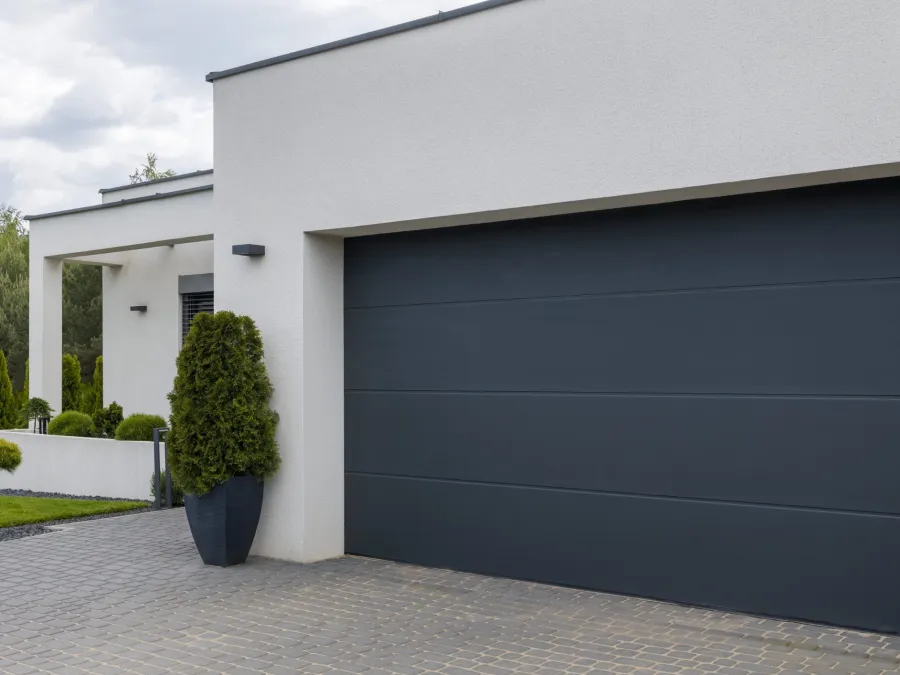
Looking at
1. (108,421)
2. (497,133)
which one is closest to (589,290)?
(497,133)

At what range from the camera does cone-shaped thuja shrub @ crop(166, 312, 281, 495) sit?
780 centimetres

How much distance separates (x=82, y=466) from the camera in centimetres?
1308

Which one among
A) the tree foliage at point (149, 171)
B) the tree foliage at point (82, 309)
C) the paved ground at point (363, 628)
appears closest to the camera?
the paved ground at point (363, 628)

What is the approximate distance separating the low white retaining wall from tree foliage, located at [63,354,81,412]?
292 inches

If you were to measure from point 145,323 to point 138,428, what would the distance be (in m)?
3.86

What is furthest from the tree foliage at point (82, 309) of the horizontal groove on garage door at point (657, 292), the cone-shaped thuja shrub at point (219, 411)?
the horizontal groove on garage door at point (657, 292)

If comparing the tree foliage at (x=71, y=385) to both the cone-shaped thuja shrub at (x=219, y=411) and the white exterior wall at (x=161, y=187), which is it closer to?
the white exterior wall at (x=161, y=187)

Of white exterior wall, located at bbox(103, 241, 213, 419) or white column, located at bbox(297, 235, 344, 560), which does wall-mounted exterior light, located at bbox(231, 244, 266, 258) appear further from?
white exterior wall, located at bbox(103, 241, 213, 419)

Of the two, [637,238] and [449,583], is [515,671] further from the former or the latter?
[637,238]

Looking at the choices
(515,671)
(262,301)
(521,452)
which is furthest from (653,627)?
(262,301)

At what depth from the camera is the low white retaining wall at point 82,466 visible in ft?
40.1

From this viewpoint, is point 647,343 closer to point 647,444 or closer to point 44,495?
point 647,444

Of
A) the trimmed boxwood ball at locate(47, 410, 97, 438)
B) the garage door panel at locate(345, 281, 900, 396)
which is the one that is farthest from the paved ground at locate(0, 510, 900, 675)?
the trimmed boxwood ball at locate(47, 410, 97, 438)

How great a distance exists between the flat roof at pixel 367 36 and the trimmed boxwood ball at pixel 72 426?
272 inches
